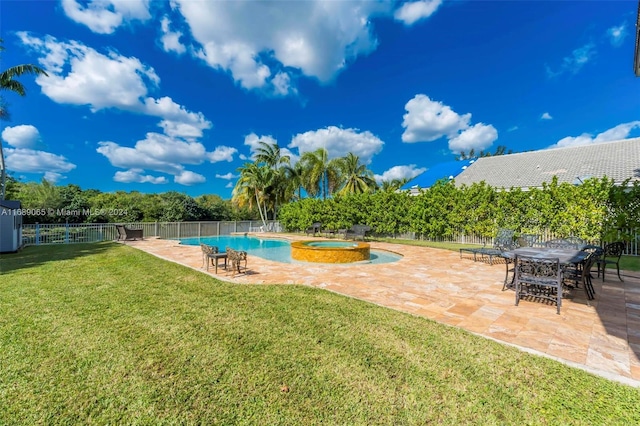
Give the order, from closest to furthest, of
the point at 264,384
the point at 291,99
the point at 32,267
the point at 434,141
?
the point at 264,384 < the point at 32,267 < the point at 291,99 < the point at 434,141

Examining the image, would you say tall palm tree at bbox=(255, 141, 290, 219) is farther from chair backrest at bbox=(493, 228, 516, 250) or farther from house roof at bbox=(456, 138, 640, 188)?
chair backrest at bbox=(493, 228, 516, 250)

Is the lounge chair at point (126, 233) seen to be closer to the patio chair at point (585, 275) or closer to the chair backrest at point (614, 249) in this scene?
the patio chair at point (585, 275)

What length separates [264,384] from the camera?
2359 millimetres

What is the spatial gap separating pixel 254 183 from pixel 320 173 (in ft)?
21.2

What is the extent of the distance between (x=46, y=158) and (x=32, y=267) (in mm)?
44896

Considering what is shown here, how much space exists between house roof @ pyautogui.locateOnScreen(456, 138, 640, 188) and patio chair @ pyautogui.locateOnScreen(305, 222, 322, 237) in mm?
10044

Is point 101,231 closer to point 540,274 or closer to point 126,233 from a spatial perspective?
point 126,233

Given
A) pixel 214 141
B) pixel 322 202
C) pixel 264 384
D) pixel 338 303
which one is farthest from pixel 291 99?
pixel 264 384

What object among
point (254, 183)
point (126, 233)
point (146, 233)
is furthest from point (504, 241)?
point (146, 233)

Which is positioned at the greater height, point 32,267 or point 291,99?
point 291,99

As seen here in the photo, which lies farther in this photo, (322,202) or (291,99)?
(291,99)

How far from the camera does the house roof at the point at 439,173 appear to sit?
2194 cm

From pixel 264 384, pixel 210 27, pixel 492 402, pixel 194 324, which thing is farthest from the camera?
pixel 210 27

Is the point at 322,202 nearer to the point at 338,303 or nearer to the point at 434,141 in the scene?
the point at 338,303
